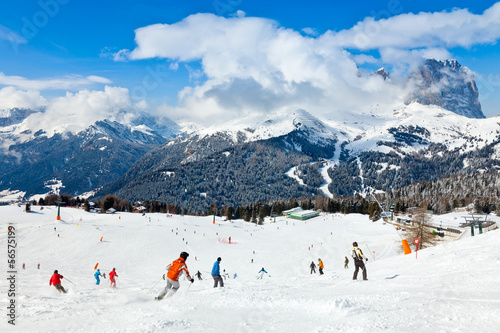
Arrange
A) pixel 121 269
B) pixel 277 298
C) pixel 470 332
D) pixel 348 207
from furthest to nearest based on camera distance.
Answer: pixel 348 207 < pixel 121 269 < pixel 277 298 < pixel 470 332

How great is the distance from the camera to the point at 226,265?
46.8 m

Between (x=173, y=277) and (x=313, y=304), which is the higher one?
(x=173, y=277)

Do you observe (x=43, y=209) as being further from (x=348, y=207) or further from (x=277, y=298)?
(x=348, y=207)

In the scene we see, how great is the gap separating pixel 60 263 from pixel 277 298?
3251 cm

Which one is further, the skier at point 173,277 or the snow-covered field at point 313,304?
the skier at point 173,277

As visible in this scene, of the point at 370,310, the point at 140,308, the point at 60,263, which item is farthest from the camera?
the point at 60,263

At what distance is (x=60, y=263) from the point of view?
35.1m

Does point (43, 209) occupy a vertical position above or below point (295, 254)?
above

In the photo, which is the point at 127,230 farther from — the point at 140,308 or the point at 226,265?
the point at 140,308

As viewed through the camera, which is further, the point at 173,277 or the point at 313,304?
the point at 173,277

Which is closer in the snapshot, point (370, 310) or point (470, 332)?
point (470, 332)

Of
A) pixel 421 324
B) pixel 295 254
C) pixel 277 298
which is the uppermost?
pixel 421 324

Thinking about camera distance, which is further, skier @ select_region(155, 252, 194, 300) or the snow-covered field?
skier @ select_region(155, 252, 194, 300)

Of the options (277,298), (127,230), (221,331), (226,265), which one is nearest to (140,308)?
(221,331)
